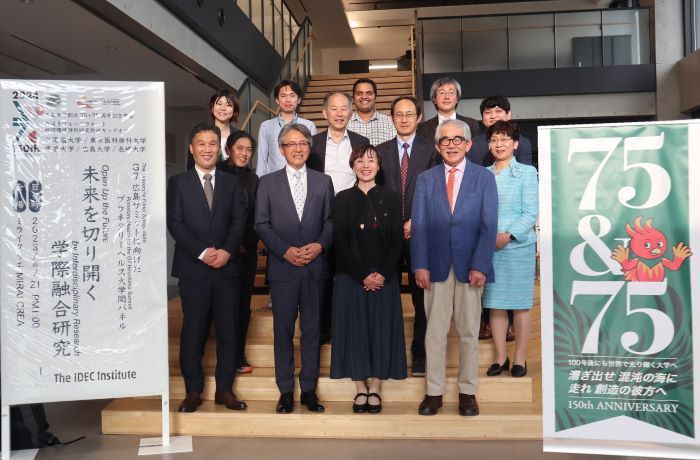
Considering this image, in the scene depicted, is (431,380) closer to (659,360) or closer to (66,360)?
(659,360)

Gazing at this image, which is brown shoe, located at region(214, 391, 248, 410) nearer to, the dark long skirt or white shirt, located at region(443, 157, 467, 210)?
the dark long skirt

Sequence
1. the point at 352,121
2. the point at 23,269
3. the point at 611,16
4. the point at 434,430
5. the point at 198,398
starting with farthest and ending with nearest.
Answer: the point at 611,16
the point at 352,121
the point at 198,398
the point at 434,430
the point at 23,269

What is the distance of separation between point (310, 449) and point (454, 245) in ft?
4.17

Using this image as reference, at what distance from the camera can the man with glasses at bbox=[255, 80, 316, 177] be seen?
4.04 meters

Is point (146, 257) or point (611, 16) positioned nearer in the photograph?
point (146, 257)

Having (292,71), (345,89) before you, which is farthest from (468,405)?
(345,89)

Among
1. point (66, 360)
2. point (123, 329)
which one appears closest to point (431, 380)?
point (123, 329)

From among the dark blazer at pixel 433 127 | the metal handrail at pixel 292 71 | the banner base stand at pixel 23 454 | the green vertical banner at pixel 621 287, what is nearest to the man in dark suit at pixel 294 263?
the dark blazer at pixel 433 127

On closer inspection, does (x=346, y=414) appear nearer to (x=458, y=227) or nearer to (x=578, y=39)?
(x=458, y=227)

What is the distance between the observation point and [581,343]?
7.03ft

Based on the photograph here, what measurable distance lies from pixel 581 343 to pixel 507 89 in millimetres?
9543

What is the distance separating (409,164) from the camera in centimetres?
363

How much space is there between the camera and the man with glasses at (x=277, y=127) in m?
4.04

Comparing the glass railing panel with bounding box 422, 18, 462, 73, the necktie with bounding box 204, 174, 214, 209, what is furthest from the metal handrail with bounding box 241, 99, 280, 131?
the glass railing panel with bounding box 422, 18, 462, 73
